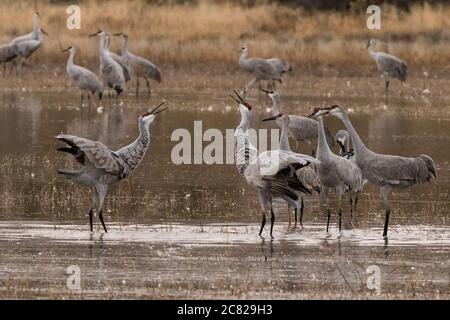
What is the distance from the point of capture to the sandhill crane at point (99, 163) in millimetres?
11023

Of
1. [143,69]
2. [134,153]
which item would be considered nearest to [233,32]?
[143,69]

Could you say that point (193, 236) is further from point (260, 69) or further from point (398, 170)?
point (260, 69)

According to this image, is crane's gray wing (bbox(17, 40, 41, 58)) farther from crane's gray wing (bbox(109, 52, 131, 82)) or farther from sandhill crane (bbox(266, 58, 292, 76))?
sandhill crane (bbox(266, 58, 292, 76))

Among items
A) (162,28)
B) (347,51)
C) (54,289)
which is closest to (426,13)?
(347,51)

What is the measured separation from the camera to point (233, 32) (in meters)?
34.4

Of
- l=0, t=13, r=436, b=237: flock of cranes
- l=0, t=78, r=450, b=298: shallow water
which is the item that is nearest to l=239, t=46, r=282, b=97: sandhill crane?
l=0, t=78, r=450, b=298: shallow water

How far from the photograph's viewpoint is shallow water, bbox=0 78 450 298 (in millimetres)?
8695

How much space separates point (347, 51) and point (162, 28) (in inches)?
231

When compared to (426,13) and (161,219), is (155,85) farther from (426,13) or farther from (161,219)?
(161,219)

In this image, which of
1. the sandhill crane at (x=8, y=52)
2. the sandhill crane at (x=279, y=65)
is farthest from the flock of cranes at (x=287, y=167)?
the sandhill crane at (x=8, y=52)

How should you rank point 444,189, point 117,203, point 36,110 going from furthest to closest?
point 36,110 < point 444,189 < point 117,203

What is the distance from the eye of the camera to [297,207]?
11.5 metres

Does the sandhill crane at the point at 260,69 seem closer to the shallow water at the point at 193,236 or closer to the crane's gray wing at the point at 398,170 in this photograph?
the shallow water at the point at 193,236

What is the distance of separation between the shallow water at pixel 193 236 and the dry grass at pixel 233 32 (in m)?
12.2
